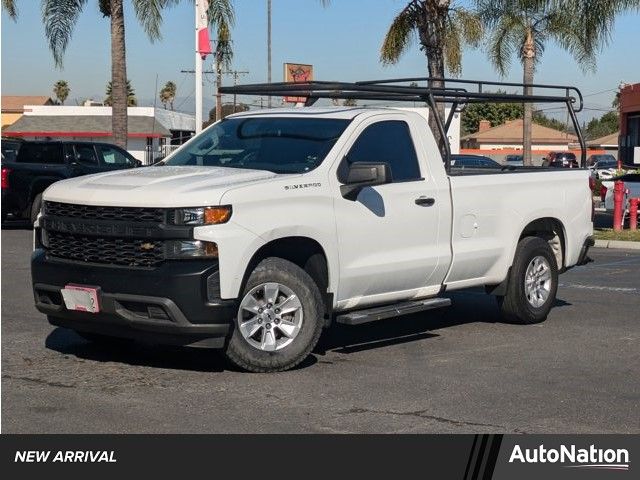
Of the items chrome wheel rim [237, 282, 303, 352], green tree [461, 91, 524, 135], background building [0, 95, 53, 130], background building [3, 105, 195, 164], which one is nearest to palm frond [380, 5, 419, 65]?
chrome wheel rim [237, 282, 303, 352]

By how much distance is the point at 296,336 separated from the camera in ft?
26.8

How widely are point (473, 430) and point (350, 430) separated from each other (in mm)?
713

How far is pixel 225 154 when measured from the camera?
909 centimetres

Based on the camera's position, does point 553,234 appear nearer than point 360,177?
No

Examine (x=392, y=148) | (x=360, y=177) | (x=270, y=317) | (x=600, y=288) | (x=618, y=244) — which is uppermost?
(x=392, y=148)

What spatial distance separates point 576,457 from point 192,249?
10.5 ft

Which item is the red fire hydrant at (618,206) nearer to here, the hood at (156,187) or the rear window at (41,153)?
the rear window at (41,153)

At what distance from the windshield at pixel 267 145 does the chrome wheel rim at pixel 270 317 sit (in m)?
0.99

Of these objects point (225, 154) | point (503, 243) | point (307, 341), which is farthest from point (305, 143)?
point (503, 243)

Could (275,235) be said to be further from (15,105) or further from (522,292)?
(15,105)

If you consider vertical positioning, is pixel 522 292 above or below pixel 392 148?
below

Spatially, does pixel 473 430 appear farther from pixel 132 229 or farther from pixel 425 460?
pixel 132 229

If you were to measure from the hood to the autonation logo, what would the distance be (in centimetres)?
310

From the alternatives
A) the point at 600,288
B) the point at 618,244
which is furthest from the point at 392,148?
the point at 618,244
